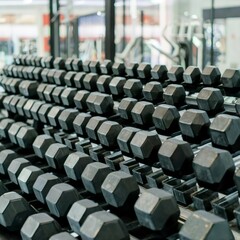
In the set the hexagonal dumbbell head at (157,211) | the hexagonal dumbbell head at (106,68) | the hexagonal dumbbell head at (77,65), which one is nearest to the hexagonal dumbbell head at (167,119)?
the hexagonal dumbbell head at (157,211)

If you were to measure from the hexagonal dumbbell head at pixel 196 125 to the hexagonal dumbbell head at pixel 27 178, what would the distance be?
273mm

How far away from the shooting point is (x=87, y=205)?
1.91 feet

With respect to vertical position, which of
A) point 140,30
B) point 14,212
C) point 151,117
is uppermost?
point 140,30

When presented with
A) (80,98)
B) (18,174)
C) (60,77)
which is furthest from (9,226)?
(60,77)

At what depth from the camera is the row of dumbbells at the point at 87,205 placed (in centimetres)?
51

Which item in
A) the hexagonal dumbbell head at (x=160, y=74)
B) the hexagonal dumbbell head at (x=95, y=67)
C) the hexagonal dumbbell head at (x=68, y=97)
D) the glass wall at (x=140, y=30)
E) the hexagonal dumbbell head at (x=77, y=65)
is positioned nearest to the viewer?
the hexagonal dumbbell head at (x=160, y=74)

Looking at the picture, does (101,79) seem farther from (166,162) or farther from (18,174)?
(166,162)

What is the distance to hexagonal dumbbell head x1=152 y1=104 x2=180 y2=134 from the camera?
0.73 m

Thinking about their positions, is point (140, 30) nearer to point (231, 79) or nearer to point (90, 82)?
point (90, 82)

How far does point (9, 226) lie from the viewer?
657 mm

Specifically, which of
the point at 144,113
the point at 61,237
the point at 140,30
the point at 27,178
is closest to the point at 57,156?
the point at 27,178

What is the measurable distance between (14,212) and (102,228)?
0.21 meters

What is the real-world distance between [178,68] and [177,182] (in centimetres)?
36

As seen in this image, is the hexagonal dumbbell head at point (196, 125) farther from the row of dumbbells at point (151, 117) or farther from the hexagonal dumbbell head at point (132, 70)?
the hexagonal dumbbell head at point (132, 70)
